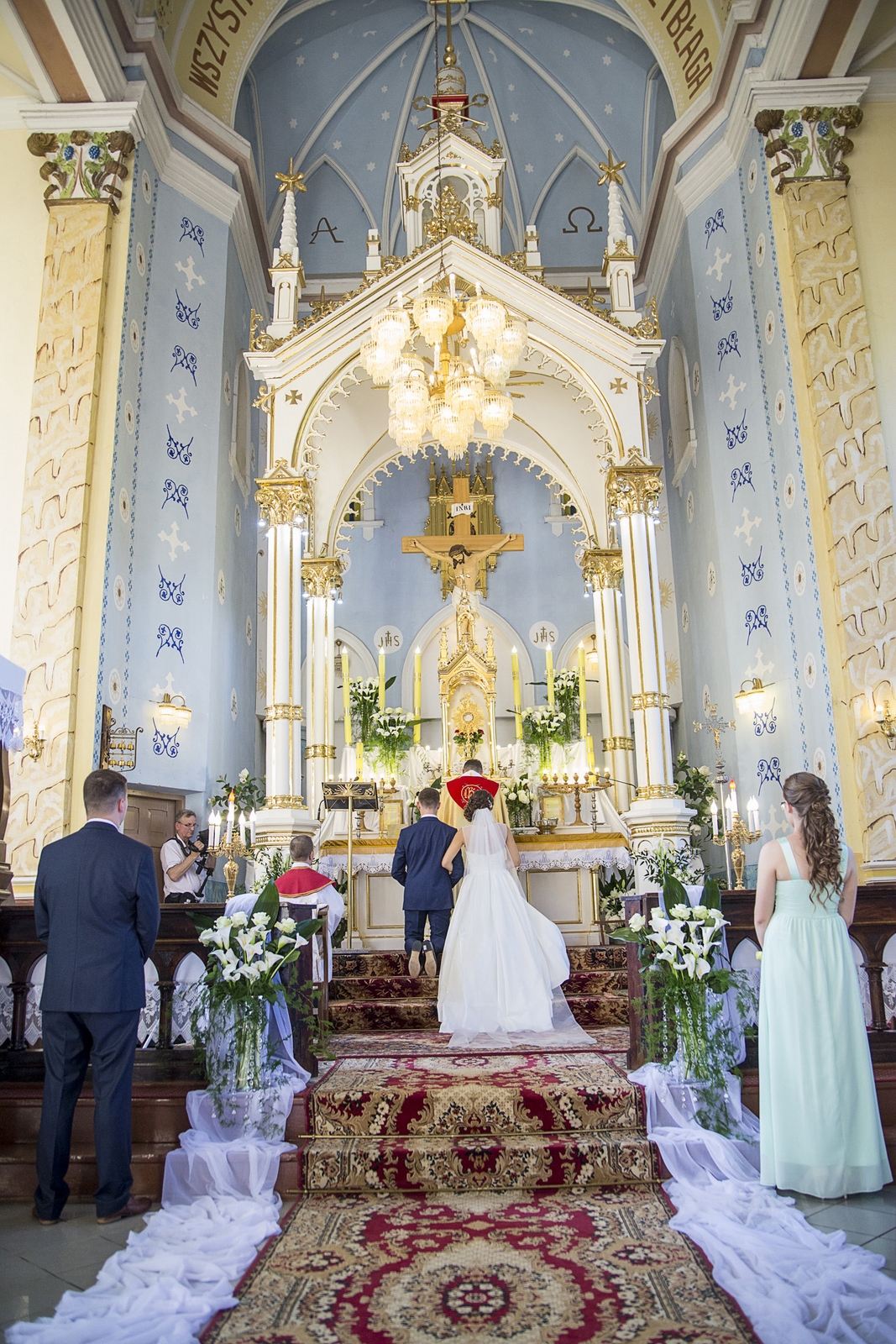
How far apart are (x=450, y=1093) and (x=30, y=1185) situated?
2.15 meters

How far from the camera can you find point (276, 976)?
5.28 m

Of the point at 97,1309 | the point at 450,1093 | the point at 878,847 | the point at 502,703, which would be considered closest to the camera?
the point at 97,1309

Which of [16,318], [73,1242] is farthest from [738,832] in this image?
[16,318]

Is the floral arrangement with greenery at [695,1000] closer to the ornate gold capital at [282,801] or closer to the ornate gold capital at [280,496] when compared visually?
the ornate gold capital at [282,801]

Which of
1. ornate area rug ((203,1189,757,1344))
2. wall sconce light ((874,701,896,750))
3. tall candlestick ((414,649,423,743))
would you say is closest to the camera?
ornate area rug ((203,1189,757,1344))

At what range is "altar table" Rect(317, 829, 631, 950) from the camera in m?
10.1

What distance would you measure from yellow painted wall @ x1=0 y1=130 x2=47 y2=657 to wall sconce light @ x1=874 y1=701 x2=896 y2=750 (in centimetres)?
833

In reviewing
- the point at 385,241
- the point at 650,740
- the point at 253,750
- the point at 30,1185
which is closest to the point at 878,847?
the point at 650,740

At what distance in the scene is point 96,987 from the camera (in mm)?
4500

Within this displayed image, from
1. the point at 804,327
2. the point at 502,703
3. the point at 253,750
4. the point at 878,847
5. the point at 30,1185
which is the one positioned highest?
the point at 804,327

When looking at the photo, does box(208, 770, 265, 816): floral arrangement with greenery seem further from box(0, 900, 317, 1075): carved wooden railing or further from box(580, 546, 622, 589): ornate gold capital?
box(0, 900, 317, 1075): carved wooden railing

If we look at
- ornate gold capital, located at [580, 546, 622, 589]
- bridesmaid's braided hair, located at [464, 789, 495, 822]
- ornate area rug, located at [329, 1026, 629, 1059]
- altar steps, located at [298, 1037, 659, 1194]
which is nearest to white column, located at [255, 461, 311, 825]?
bridesmaid's braided hair, located at [464, 789, 495, 822]

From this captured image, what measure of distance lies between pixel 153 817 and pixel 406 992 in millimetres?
4029

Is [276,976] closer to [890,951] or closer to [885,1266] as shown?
[885,1266]
